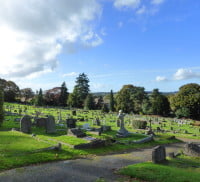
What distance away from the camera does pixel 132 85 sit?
73.9 metres

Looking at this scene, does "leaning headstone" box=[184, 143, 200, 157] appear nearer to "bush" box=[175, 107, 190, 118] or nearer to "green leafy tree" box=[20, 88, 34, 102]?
"bush" box=[175, 107, 190, 118]

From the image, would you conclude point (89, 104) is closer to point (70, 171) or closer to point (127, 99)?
point (127, 99)

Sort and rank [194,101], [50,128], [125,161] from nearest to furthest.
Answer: [125,161]
[50,128]
[194,101]

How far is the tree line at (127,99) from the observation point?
5403cm

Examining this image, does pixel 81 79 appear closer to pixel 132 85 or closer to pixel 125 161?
pixel 132 85

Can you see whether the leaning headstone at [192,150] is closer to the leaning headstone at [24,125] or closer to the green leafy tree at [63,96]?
the leaning headstone at [24,125]

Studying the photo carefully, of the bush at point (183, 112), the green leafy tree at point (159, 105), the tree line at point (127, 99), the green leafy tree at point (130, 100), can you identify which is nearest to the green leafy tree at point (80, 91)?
the tree line at point (127, 99)

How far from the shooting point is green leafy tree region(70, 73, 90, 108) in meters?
78.4

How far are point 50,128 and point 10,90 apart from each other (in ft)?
216

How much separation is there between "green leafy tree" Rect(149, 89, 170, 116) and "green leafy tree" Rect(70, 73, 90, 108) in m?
31.6

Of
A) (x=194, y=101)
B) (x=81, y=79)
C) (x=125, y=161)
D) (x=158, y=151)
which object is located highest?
(x=81, y=79)

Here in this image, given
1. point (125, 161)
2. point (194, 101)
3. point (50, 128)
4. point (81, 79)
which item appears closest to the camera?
point (125, 161)

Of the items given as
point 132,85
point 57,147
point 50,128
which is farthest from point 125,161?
point 132,85

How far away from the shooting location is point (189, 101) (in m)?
53.4
